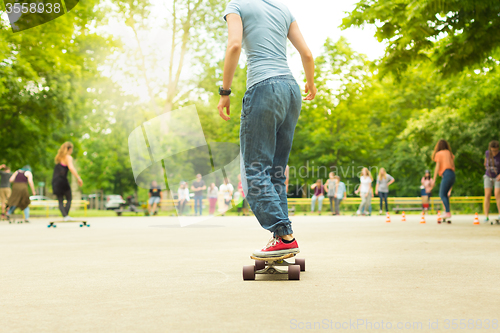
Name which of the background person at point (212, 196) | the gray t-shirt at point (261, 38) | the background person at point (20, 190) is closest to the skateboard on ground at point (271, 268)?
the gray t-shirt at point (261, 38)

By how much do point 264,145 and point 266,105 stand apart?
1.05 feet

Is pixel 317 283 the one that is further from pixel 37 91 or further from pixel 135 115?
pixel 135 115

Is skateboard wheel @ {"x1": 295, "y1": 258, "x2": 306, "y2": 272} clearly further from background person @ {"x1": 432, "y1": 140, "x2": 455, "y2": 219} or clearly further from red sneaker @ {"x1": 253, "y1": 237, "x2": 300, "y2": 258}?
background person @ {"x1": 432, "y1": 140, "x2": 455, "y2": 219}

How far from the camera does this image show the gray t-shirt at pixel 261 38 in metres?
4.50

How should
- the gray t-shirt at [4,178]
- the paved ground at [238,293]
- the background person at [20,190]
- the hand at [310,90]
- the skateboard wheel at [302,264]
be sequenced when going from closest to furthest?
the paved ground at [238,293] < the skateboard wheel at [302,264] < the hand at [310,90] < the background person at [20,190] < the gray t-shirt at [4,178]

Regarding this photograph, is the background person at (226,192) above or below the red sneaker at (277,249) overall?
above

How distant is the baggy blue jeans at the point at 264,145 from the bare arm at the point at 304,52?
313mm

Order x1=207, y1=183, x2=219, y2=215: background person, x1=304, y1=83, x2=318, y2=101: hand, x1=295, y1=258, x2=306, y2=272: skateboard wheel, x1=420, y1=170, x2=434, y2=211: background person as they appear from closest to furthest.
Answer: x1=295, y1=258, x2=306, y2=272: skateboard wheel, x1=304, y1=83, x2=318, y2=101: hand, x1=207, y1=183, x2=219, y2=215: background person, x1=420, y1=170, x2=434, y2=211: background person

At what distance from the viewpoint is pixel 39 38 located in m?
22.0

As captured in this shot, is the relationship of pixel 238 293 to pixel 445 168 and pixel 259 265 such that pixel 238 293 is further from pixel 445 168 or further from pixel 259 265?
pixel 445 168

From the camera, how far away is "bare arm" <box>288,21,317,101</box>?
4723mm

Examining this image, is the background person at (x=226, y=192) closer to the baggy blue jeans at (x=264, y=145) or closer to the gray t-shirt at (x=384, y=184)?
the baggy blue jeans at (x=264, y=145)

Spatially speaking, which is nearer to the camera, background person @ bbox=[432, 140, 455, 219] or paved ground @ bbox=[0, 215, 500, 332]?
paved ground @ bbox=[0, 215, 500, 332]

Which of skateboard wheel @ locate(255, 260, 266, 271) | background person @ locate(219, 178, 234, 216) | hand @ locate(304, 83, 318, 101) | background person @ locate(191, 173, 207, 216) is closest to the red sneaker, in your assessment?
skateboard wheel @ locate(255, 260, 266, 271)
